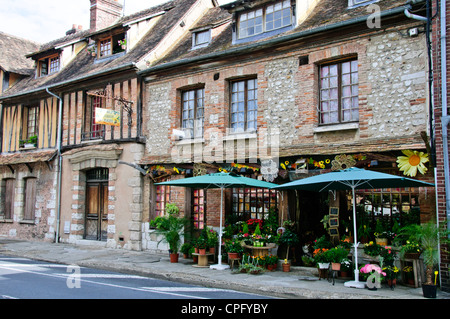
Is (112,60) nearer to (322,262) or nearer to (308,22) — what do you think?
(308,22)

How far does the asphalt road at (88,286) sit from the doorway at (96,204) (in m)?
4.62

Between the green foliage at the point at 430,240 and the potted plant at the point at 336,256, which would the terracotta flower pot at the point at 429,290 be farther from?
the potted plant at the point at 336,256

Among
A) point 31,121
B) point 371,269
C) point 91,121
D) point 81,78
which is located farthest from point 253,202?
point 31,121

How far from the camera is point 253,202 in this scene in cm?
1148

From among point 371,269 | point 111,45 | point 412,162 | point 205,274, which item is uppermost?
point 111,45

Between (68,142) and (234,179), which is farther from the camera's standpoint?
(68,142)

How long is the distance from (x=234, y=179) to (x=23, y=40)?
1638 centimetres

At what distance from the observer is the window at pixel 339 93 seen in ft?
32.1

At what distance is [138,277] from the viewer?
9.32 meters

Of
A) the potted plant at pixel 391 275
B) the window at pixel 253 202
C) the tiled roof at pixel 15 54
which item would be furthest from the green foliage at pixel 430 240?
the tiled roof at pixel 15 54

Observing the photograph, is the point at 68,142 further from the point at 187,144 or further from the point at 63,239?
the point at 187,144

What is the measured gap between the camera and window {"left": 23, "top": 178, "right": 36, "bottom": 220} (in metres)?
16.7

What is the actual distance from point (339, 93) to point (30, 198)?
12605mm
